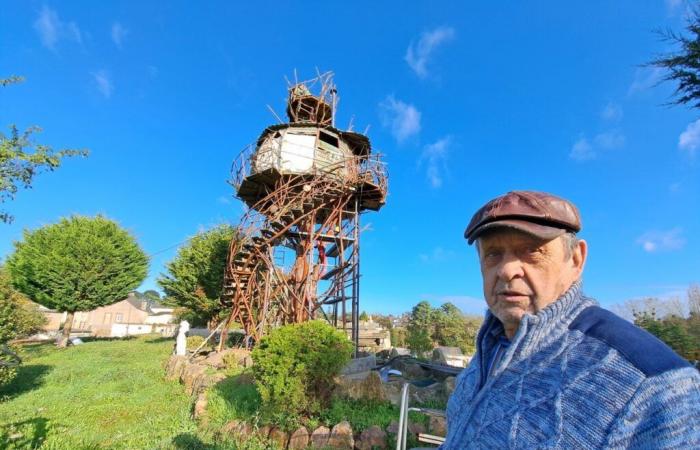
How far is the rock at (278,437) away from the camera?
5055mm

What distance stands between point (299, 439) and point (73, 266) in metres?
21.3

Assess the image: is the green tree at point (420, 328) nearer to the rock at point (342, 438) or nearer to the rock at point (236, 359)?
the rock at point (236, 359)

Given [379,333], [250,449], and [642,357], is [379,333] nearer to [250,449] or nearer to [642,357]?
[250,449]

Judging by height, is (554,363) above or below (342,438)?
above

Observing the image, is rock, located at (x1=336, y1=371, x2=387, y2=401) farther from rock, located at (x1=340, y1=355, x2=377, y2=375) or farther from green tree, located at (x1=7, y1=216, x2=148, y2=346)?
green tree, located at (x1=7, y1=216, x2=148, y2=346)

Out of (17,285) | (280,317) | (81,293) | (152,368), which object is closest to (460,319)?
(280,317)

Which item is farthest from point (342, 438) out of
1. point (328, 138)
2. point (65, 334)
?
point (65, 334)

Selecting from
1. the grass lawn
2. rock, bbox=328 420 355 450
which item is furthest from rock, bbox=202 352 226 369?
rock, bbox=328 420 355 450

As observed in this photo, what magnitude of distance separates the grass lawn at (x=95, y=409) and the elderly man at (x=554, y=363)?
17.4 ft

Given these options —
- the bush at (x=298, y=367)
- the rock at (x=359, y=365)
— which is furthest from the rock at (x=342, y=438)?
the rock at (x=359, y=365)

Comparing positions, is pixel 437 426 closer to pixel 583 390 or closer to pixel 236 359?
pixel 583 390

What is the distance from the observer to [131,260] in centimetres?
2177

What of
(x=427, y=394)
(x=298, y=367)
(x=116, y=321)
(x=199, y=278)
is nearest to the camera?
(x=298, y=367)

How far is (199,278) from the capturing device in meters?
20.8
